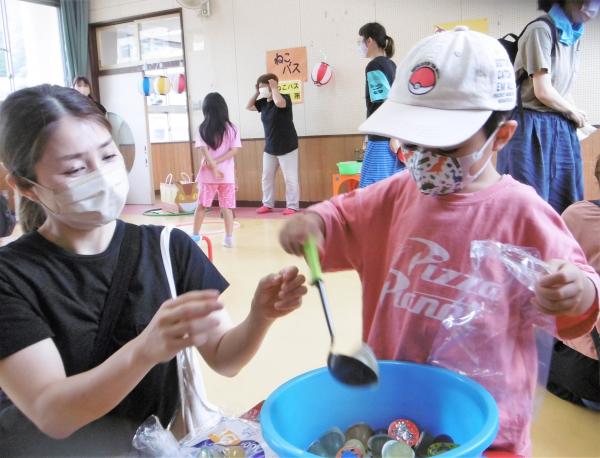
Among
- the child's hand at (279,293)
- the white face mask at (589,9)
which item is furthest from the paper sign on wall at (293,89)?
the child's hand at (279,293)

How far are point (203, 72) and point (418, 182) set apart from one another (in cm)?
614

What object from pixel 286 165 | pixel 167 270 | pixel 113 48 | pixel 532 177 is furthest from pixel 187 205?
pixel 167 270

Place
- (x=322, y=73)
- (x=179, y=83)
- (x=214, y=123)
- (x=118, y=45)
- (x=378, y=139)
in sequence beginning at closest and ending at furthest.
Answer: (x=378, y=139), (x=214, y=123), (x=322, y=73), (x=179, y=83), (x=118, y=45)

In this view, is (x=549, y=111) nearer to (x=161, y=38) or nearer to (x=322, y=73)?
(x=322, y=73)

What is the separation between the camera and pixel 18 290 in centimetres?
91

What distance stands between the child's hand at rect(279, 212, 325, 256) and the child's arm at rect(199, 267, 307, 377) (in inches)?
1.5

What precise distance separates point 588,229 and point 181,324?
4.53 feet

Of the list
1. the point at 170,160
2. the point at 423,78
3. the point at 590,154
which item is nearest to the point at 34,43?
the point at 170,160

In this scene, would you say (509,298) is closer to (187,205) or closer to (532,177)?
(532,177)

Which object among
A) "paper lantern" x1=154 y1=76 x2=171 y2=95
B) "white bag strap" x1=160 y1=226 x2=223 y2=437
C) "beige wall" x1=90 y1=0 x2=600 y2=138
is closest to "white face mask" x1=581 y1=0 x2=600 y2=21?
"white bag strap" x1=160 y1=226 x2=223 y2=437

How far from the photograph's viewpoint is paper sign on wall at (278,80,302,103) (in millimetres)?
6062

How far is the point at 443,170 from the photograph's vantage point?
3.01 ft

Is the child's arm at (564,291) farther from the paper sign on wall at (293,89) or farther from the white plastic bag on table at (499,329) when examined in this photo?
the paper sign on wall at (293,89)

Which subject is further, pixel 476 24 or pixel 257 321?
pixel 476 24
